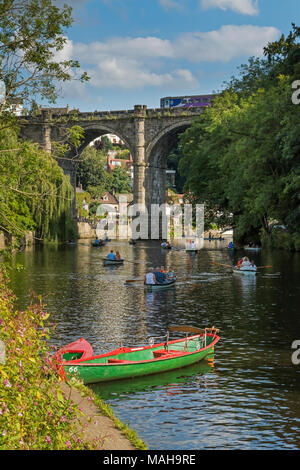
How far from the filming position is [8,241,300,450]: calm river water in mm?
10766

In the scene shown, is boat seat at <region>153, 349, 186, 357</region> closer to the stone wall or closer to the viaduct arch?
the viaduct arch

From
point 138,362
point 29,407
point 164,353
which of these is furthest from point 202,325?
point 29,407

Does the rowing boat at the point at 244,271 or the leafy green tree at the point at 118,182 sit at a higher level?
the leafy green tree at the point at 118,182

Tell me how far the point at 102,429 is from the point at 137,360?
5.33m

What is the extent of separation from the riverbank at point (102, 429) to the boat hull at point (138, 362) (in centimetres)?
167

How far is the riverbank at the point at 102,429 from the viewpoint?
27.3 feet

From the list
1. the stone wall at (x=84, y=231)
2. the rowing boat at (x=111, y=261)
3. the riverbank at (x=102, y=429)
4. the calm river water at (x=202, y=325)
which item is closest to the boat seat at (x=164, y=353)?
the calm river water at (x=202, y=325)

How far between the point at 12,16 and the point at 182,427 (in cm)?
1021

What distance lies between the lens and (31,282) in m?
31.4

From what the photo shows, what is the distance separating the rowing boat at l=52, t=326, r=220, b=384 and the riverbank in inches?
65.4

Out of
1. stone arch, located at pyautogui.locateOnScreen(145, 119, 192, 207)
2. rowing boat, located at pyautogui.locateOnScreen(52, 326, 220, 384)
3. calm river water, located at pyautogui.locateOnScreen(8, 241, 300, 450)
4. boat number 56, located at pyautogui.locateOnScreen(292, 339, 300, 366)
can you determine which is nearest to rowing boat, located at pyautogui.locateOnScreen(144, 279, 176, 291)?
calm river water, located at pyautogui.locateOnScreen(8, 241, 300, 450)

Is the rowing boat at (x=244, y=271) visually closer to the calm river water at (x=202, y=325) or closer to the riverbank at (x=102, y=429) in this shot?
the calm river water at (x=202, y=325)

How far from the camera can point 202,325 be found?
20281 millimetres
